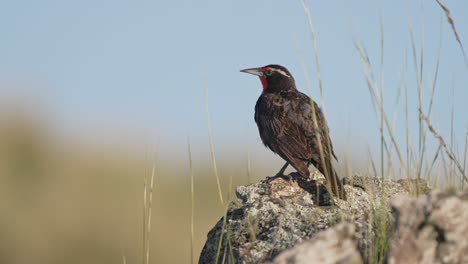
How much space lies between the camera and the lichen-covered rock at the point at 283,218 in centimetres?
358

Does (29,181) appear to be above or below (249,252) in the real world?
below

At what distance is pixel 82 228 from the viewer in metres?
11.6

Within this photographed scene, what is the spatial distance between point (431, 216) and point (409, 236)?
0.10 meters

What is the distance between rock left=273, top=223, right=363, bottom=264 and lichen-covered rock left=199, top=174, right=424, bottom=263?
64 centimetres

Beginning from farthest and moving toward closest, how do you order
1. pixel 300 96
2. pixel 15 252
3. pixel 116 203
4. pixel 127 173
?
1. pixel 127 173
2. pixel 116 203
3. pixel 15 252
4. pixel 300 96

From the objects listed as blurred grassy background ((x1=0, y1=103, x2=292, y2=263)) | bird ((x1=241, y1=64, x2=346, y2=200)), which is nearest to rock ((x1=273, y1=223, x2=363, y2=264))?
bird ((x1=241, y1=64, x2=346, y2=200))

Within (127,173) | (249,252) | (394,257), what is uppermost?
(394,257)

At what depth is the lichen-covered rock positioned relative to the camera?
11.7ft

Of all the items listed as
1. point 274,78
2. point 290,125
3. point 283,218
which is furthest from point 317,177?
point 274,78

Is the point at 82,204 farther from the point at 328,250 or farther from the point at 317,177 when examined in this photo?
the point at 328,250

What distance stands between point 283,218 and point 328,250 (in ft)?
5.82

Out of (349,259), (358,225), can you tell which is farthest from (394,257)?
(358,225)

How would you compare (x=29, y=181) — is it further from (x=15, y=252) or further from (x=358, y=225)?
(x=358, y=225)

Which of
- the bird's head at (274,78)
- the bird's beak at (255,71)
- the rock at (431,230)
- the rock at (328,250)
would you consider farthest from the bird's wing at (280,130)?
the rock at (328,250)
